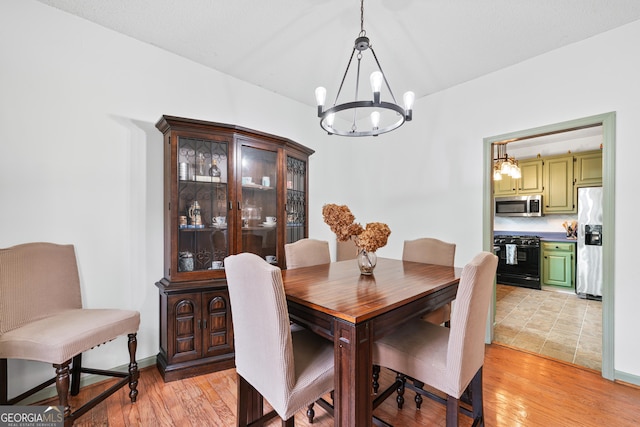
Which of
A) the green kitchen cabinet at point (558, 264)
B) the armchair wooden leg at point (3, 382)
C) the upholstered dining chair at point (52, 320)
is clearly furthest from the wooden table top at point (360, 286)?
the green kitchen cabinet at point (558, 264)

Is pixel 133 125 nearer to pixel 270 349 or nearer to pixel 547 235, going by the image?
pixel 270 349

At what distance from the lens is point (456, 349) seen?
1.19 m

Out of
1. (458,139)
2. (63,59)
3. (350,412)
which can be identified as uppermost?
(63,59)

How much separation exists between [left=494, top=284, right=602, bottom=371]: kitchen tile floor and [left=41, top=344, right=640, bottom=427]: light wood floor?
33cm

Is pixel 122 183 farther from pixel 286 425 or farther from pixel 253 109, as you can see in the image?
pixel 286 425

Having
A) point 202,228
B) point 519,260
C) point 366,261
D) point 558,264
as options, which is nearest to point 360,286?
point 366,261

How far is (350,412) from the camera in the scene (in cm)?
109

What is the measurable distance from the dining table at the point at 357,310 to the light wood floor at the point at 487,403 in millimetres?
730

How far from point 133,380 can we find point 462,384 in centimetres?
201

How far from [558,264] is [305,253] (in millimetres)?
4556

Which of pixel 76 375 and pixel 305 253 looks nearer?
pixel 76 375

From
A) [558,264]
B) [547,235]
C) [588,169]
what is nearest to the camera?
[588,169]

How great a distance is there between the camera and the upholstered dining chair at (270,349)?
109cm

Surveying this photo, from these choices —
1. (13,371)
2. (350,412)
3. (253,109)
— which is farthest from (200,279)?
(253,109)
